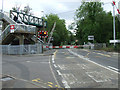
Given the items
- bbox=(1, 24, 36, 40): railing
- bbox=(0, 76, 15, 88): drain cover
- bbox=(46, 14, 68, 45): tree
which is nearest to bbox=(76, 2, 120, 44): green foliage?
bbox=(46, 14, 68, 45): tree

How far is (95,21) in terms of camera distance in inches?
1614

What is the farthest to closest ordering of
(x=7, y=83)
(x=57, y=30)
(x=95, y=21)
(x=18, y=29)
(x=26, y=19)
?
(x=57, y=30) < (x=95, y=21) < (x=26, y=19) < (x=18, y=29) < (x=7, y=83)

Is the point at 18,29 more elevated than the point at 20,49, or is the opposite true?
the point at 18,29

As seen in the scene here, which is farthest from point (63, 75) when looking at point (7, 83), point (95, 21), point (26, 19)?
point (95, 21)

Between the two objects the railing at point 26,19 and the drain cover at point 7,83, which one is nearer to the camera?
the drain cover at point 7,83

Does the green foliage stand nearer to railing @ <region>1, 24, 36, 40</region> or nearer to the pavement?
railing @ <region>1, 24, 36, 40</region>

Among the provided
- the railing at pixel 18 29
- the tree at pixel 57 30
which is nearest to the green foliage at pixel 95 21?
the tree at pixel 57 30

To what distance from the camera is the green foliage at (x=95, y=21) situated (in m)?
35.7

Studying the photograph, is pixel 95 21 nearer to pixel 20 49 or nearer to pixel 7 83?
pixel 20 49

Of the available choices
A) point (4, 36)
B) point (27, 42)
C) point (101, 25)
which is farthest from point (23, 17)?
point (101, 25)

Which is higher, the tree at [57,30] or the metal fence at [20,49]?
the tree at [57,30]

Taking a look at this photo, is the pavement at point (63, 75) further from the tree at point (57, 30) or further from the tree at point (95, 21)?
the tree at point (57, 30)

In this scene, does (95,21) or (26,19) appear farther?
(95,21)

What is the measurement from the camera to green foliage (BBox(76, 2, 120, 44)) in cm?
3566
